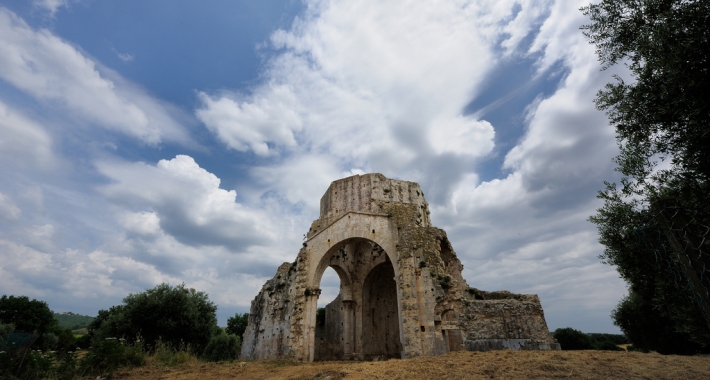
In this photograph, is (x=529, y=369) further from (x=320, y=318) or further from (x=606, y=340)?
(x=606, y=340)

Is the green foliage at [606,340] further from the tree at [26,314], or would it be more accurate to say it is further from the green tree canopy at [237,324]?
the tree at [26,314]

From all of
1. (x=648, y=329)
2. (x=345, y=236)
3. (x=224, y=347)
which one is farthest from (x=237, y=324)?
(x=648, y=329)

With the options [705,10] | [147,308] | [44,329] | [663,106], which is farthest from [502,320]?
[44,329]

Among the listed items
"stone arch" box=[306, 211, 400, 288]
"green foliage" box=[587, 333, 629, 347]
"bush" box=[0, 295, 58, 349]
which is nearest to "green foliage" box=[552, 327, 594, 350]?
"green foliage" box=[587, 333, 629, 347]

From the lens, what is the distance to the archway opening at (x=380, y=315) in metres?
19.5

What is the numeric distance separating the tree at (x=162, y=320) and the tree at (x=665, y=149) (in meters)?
18.9

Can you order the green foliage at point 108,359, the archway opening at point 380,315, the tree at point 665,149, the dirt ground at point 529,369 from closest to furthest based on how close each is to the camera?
the tree at point 665,149 < the dirt ground at point 529,369 < the green foliage at point 108,359 < the archway opening at point 380,315

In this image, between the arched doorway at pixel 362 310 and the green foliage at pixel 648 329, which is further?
the arched doorway at pixel 362 310

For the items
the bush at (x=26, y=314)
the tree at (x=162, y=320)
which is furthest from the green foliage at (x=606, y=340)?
the bush at (x=26, y=314)

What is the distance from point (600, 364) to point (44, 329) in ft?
126

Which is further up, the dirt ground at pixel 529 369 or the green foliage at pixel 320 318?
the green foliage at pixel 320 318

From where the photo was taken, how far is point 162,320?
57.3ft

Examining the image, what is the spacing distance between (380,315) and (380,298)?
3.28 feet

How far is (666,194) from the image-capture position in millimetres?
5426
